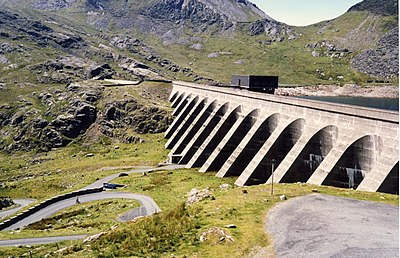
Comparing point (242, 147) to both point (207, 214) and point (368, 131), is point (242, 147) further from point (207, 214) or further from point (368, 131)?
point (207, 214)

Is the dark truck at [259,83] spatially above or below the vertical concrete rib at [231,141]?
above

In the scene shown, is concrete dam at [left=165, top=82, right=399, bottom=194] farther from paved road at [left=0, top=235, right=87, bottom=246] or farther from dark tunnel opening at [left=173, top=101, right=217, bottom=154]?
paved road at [left=0, top=235, right=87, bottom=246]

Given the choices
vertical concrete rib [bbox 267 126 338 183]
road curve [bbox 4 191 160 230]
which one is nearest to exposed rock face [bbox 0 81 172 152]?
road curve [bbox 4 191 160 230]

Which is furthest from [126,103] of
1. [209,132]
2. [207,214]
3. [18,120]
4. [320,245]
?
[320,245]

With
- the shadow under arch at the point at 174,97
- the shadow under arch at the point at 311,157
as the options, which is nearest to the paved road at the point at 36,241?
the shadow under arch at the point at 311,157

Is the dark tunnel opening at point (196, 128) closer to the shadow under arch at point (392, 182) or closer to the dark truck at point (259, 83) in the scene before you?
the dark truck at point (259, 83)

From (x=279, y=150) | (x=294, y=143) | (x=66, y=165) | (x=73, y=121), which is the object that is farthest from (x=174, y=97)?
(x=294, y=143)

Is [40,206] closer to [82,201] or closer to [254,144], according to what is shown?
[82,201]
